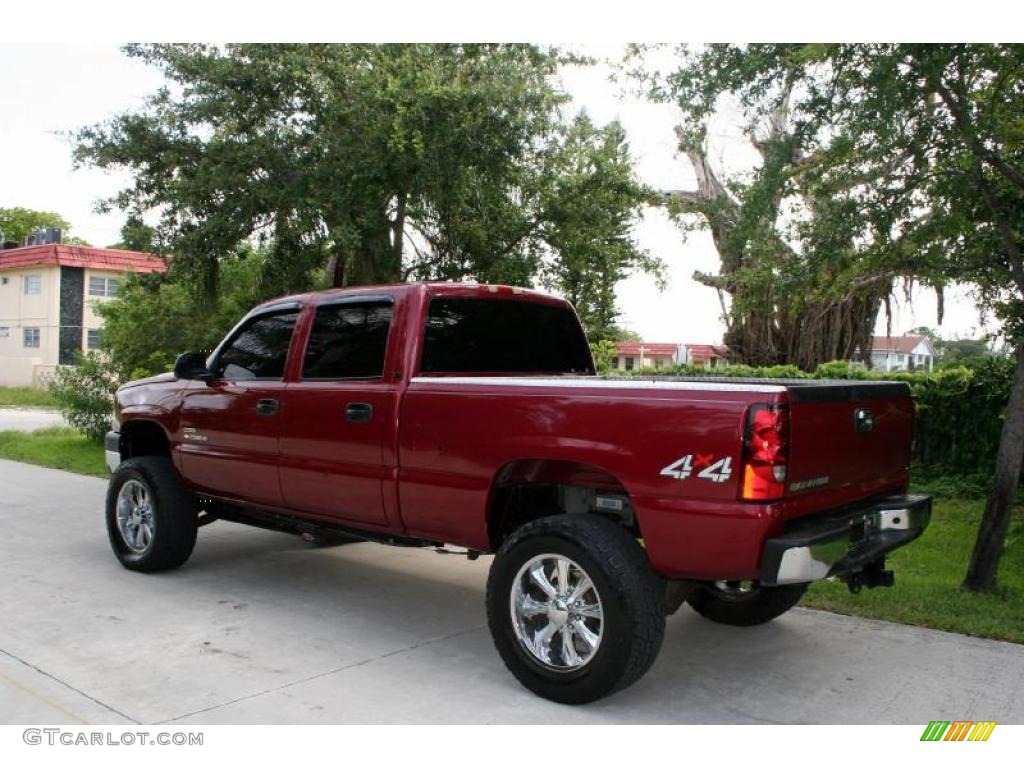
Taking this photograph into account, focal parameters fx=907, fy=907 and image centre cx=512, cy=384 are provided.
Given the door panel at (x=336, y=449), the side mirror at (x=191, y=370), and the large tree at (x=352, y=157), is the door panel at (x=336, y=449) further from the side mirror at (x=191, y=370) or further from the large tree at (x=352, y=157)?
the large tree at (x=352, y=157)

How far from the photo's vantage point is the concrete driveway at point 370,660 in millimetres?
4137

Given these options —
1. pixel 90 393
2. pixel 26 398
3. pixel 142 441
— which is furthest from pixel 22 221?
pixel 142 441

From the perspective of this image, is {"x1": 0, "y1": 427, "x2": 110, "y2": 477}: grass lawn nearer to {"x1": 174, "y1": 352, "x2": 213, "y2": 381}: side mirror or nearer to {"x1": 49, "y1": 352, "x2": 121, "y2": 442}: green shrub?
{"x1": 49, "y1": 352, "x2": 121, "y2": 442}: green shrub

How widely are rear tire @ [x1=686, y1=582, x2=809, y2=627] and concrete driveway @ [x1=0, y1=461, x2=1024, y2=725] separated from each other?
10 centimetres

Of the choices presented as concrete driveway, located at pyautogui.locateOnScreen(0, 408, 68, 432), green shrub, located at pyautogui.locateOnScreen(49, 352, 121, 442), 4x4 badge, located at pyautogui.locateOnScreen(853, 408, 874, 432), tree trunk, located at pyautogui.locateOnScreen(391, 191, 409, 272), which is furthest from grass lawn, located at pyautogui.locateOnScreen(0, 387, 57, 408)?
4x4 badge, located at pyautogui.locateOnScreen(853, 408, 874, 432)

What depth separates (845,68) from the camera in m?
6.15

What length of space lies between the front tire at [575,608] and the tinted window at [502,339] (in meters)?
1.34

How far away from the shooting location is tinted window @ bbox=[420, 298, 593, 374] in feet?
17.3

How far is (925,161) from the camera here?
20.4 feet

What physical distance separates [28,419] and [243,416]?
1957 centimetres

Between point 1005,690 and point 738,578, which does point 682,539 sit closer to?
point 738,578

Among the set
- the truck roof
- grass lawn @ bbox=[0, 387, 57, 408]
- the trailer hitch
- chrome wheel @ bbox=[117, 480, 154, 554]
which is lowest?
grass lawn @ bbox=[0, 387, 57, 408]

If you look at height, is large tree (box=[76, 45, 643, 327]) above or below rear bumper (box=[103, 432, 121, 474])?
above

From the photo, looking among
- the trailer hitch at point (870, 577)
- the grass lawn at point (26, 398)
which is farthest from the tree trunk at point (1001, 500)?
the grass lawn at point (26, 398)
